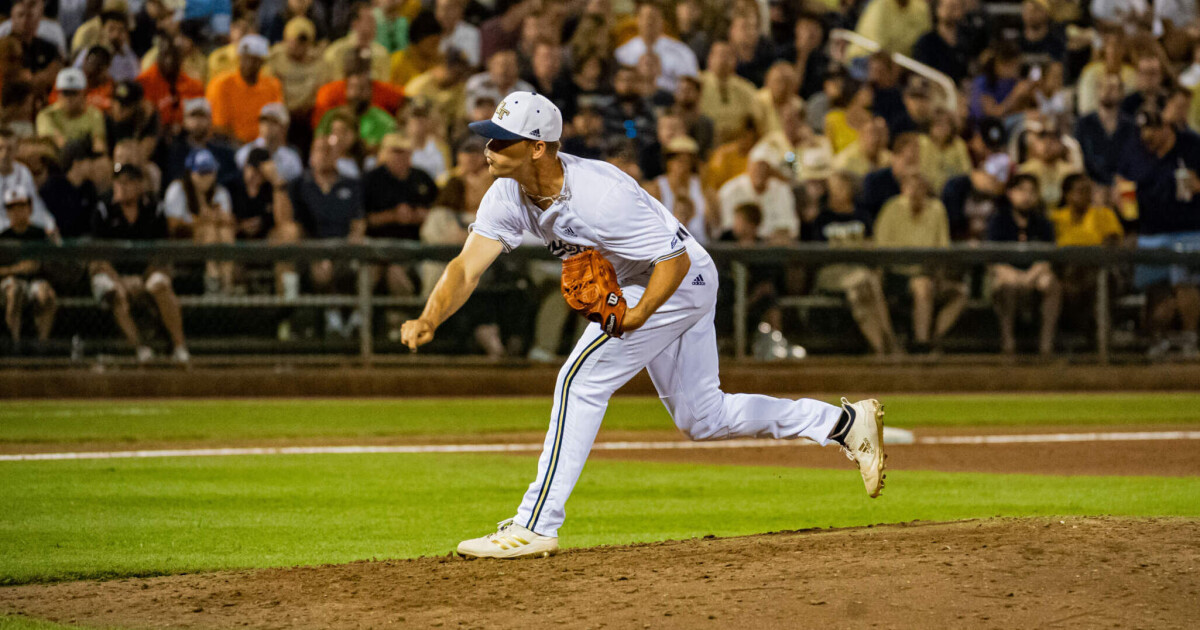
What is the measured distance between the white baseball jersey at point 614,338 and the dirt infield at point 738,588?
0.47 metres

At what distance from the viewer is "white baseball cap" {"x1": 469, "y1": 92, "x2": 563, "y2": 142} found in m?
5.59

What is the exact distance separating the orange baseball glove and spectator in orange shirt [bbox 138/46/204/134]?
9.73 meters

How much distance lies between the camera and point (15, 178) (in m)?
13.4

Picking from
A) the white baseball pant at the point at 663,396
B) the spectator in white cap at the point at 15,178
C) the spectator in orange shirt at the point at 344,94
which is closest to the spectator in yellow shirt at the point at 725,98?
the spectator in orange shirt at the point at 344,94

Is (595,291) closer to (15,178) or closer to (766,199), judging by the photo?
(766,199)

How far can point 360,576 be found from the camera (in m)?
5.55

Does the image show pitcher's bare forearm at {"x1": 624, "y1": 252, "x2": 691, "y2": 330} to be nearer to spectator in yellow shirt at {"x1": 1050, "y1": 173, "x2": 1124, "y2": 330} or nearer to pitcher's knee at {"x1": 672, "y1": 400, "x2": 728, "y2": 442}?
pitcher's knee at {"x1": 672, "y1": 400, "x2": 728, "y2": 442}

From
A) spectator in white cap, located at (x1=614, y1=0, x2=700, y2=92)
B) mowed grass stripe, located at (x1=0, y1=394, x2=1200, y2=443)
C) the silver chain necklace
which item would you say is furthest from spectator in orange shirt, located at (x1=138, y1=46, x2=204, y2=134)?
the silver chain necklace

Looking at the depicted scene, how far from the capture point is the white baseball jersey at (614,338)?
5.79 m

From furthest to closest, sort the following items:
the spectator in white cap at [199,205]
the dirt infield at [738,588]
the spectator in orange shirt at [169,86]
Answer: the spectator in orange shirt at [169,86] < the spectator in white cap at [199,205] < the dirt infield at [738,588]

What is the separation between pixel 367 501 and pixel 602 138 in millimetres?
7340

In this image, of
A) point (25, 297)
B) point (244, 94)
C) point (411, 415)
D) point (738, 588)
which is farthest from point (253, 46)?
point (738, 588)

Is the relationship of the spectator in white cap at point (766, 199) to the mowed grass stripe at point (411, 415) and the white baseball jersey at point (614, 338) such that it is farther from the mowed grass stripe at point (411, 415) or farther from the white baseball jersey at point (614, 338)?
the white baseball jersey at point (614, 338)

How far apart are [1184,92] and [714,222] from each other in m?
6.22
